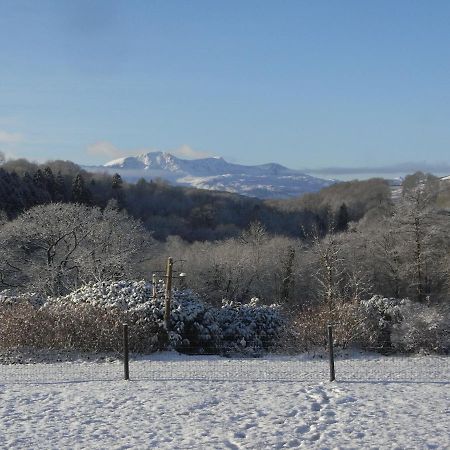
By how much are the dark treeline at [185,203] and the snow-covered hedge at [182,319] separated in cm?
4223

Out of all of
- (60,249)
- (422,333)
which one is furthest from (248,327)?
(60,249)

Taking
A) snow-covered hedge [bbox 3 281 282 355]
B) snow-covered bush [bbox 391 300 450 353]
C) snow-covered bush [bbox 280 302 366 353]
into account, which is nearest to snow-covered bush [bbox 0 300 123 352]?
snow-covered hedge [bbox 3 281 282 355]

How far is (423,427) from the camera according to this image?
27.2 ft

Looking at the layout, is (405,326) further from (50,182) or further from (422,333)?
(50,182)

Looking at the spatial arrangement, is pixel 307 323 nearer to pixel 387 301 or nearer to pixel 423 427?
pixel 387 301

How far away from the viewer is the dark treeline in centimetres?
6700

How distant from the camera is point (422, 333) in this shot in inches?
615

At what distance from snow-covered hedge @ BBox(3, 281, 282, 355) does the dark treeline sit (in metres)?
42.2

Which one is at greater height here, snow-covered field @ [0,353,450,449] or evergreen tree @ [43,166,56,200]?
evergreen tree @ [43,166,56,200]

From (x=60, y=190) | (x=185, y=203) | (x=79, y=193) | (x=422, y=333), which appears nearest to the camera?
(x=422, y=333)

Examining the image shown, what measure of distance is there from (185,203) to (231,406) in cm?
9564

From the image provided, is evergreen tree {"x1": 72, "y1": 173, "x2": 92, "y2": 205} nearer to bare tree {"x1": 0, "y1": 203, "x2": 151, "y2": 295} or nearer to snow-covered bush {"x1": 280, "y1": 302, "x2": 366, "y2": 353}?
bare tree {"x1": 0, "y1": 203, "x2": 151, "y2": 295}

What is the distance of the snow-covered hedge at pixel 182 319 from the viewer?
16172mm

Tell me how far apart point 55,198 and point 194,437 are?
205 feet
